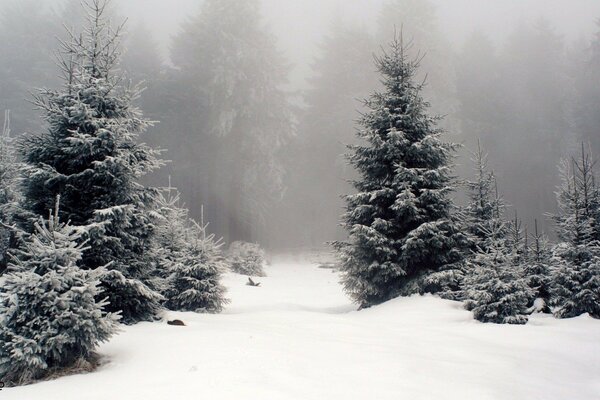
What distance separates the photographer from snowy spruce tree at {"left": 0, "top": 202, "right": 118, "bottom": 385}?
4.39 m

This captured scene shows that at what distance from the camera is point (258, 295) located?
52.1 ft

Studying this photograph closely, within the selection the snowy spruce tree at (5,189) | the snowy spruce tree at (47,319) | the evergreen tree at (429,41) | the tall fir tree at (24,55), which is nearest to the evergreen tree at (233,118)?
the tall fir tree at (24,55)

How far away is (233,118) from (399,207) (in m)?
23.9

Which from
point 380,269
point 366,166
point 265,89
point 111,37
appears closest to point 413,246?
point 380,269

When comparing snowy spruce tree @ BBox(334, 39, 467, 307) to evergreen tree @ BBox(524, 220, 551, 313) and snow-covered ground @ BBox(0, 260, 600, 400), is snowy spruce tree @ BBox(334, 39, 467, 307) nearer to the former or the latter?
evergreen tree @ BBox(524, 220, 551, 313)

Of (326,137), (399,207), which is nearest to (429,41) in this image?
(326,137)

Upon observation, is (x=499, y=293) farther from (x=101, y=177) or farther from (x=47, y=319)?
(x=101, y=177)

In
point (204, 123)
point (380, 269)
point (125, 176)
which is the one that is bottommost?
point (380, 269)

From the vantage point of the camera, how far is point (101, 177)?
796 centimetres

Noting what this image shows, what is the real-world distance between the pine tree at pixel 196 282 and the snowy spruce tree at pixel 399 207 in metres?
3.68

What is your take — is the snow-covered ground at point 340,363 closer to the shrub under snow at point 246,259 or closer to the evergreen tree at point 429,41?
the shrub under snow at point 246,259

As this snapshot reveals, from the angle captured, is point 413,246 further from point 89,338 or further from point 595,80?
point 595,80

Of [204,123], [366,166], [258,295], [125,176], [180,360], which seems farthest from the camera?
[204,123]

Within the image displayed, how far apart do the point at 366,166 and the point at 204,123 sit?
23.6 m
